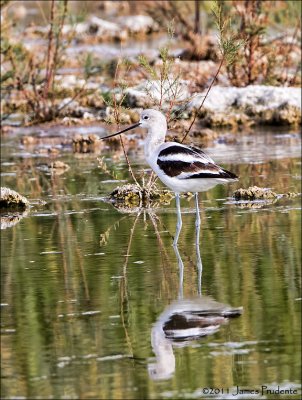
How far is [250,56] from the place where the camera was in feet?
70.8

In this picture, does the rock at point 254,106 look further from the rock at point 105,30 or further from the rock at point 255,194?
the rock at point 105,30

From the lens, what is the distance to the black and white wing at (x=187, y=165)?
10.0 meters

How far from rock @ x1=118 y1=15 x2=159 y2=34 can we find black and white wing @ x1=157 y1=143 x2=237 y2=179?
25396 millimetres

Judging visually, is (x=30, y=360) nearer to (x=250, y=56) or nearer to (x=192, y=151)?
(x=192, y=151)

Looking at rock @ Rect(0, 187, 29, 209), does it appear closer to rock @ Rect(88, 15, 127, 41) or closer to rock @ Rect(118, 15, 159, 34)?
rock @ Rect(88, 15, 127, 41)

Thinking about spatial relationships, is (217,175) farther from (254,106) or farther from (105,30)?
(105,30)

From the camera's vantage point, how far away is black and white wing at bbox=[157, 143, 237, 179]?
10039 millimetres

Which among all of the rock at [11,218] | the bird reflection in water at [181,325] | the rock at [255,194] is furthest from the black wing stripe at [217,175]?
the rock at [255,194]

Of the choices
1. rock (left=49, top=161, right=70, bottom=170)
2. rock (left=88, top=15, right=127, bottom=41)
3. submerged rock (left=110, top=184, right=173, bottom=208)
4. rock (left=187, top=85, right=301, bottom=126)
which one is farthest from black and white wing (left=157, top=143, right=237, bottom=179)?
rock (left=88, top=15, right=127, bottom=41)

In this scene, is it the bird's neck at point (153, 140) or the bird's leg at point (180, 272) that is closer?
the bird's leg at point (180, 272)

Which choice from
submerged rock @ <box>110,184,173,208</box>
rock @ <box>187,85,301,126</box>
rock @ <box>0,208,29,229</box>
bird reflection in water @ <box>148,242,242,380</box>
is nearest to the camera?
bird reflection in water @ <box>148,242,242,380</box>

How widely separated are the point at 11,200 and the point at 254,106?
868 cm

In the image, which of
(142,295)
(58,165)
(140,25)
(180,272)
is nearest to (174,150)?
(180,272)

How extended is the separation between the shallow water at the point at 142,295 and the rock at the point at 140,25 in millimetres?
21836
